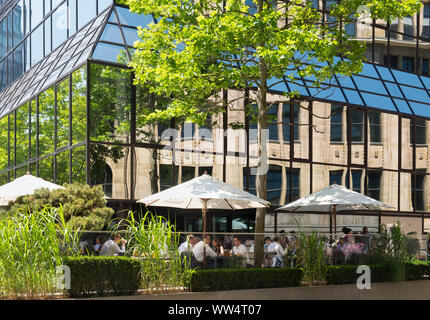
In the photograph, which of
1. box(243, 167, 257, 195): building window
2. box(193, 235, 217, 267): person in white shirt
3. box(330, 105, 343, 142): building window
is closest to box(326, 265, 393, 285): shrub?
box(193, 235, 217, 267): person in white shirt

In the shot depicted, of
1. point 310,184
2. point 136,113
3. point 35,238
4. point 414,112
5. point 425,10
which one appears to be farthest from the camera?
point 425,10

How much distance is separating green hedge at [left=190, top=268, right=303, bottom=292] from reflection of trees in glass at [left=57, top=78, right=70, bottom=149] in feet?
28.3

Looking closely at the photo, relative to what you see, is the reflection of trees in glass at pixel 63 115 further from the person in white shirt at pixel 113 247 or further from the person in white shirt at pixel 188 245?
the person in white shirt at pixel 113 247

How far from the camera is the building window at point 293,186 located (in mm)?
22047

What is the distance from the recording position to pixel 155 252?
11.3 metres

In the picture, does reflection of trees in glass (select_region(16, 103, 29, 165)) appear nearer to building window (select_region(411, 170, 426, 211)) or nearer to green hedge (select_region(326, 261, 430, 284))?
green hedge (select_region(326, 261, 430, 284))

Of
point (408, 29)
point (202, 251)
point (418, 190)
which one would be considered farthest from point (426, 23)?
point (202, 251)

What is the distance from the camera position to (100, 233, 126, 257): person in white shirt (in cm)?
1135

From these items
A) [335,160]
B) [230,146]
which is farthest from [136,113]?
[335,160]

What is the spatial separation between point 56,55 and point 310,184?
10050 mm

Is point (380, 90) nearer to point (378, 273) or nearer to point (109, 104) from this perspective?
point (109, 104)

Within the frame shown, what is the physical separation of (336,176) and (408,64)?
867 cm
